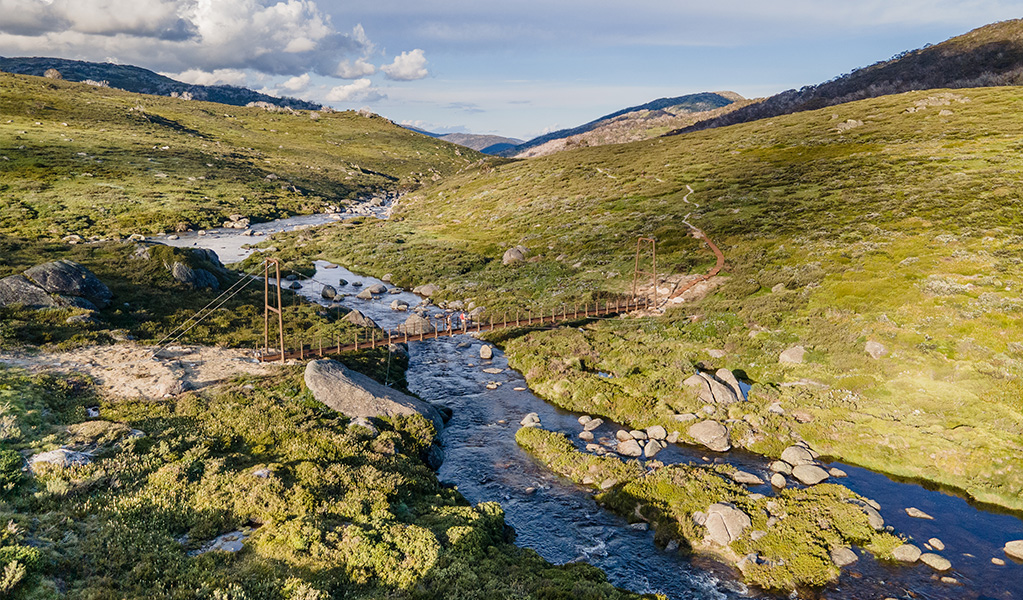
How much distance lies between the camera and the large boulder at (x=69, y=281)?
143 ft

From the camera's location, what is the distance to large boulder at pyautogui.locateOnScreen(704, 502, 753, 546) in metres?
25.4

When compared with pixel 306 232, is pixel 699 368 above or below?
below

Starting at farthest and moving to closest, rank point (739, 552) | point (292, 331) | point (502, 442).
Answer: point (292, 331), point (502, 442), point (739, 552)

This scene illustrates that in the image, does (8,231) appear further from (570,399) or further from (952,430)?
(952,430)

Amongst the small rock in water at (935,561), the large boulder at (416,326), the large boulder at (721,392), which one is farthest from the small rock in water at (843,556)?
the large boulder at (416,326)

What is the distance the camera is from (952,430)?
32.8 metres

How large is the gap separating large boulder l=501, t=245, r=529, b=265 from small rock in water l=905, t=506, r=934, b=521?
6337 cm

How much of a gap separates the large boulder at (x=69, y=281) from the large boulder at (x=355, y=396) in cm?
2695

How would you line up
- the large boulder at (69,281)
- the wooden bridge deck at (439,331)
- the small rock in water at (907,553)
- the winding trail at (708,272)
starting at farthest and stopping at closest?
the winding trail at (708,272), the large boulder at (69,281), the wooden bridge deck at (439,331), the small rock in water at (907,553)

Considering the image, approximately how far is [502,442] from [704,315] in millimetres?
29615

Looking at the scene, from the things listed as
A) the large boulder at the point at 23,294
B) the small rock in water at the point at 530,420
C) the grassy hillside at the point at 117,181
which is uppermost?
the grassy hillside at the point at 117,181

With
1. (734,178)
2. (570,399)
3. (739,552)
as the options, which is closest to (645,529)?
(739,552)

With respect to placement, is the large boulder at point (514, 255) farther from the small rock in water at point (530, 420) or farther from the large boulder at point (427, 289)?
the small rock in water at point (530, 420)

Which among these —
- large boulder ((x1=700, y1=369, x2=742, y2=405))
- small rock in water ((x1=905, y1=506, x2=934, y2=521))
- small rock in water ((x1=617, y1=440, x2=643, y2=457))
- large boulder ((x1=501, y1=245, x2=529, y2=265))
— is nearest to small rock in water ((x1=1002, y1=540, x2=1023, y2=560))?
small rock in water ((x1=905, y1=506, x2=934, y2=521))
